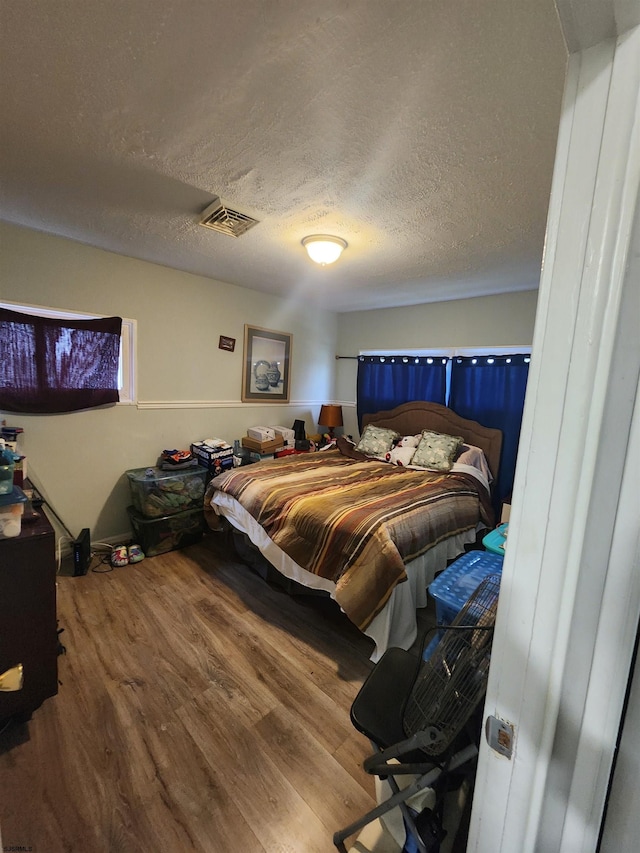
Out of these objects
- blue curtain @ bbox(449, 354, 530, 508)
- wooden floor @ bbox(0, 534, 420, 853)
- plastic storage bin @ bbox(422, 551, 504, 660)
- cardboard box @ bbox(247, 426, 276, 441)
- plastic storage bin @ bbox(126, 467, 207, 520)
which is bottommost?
wooden floor @ bbox(0, 534, 420, 853)

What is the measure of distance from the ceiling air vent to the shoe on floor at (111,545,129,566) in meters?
2.38

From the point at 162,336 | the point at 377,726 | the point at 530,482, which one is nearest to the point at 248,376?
the point at 162,336

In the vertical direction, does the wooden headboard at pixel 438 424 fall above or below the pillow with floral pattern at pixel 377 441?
above

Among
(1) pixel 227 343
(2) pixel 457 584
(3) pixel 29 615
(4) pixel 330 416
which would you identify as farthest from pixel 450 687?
(4) pixel 330 416

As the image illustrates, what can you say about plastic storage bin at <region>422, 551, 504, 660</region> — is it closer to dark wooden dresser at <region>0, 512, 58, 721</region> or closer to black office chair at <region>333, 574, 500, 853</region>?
black office chair at <region>333, 574, 500, 853</region>

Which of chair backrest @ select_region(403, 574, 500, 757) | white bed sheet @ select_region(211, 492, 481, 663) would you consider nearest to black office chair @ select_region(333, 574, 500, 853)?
chair backrest @ select_region(403, 574, 500, 757)

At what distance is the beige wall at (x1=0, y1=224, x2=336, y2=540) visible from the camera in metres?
2.50

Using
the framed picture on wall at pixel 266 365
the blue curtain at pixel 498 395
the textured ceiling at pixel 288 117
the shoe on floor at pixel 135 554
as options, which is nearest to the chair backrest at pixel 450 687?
the textured ceiling at pixel 288 117

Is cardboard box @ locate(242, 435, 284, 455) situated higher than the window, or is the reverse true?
the window

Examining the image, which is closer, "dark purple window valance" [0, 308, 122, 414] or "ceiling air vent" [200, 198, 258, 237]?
"ceiling air vent" [200, 198, 258, 237]

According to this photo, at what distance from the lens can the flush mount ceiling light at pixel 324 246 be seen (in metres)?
2.21

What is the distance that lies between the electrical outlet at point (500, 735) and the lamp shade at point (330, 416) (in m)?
3.96

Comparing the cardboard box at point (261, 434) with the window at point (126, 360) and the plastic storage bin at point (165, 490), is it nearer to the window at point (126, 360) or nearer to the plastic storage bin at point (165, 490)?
the plastic storage bin at point (165, 490)

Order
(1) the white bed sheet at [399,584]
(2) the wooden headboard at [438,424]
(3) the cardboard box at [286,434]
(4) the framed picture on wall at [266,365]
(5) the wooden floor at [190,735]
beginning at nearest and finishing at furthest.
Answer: (5) the wooden floor at [190,735] → (1) the white bed sheet at [399,584] → (2) the wooden headboard at [438,424] → (4) the framed picture on wall at [266,365] → (3) the cardboard box at [286,434]
